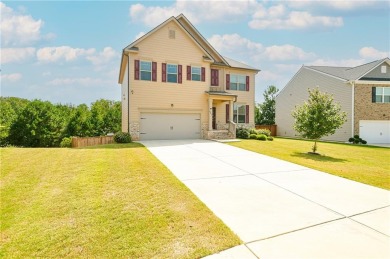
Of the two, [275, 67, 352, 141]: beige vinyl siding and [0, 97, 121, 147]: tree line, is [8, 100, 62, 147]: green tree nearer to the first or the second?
[0, 97, 121, 147]: tree line

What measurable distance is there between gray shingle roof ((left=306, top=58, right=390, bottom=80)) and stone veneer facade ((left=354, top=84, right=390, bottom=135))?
151 cm

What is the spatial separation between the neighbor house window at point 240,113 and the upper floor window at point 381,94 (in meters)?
13.2

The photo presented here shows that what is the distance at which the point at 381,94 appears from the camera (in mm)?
23062

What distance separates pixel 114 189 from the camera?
19.1ft

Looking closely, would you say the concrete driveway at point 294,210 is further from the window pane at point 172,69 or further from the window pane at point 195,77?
the window pane at point 195,77

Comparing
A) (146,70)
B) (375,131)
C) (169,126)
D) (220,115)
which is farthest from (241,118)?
(375,131)

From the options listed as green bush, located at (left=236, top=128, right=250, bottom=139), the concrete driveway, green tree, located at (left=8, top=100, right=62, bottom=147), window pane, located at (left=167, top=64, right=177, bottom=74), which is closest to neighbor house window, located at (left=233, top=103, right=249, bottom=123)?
green bush, located at (left=236, top=128, right=250, bottom=139)

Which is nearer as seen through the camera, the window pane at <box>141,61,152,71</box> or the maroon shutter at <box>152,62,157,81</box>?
the window pane at <box>141,61,152,71</box>

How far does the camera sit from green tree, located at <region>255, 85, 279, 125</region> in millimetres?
42469

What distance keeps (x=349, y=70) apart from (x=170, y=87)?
22729mm

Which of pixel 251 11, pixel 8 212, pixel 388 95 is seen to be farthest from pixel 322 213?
pixel 388 95

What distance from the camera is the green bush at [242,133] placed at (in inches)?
785

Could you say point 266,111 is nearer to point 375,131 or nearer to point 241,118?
point 375,131

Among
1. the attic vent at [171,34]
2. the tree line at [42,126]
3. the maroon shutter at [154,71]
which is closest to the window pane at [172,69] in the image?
the maroon shutter at [154,71]
